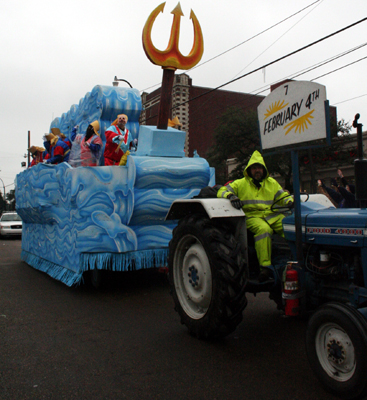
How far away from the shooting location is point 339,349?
264cm

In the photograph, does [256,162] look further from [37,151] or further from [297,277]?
[37,151]

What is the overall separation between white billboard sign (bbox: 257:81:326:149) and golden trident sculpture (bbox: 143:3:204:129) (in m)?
2.92

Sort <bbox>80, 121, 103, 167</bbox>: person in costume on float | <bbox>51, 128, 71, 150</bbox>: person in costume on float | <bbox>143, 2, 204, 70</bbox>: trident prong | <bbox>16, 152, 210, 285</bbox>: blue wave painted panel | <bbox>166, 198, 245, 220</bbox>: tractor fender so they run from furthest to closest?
<bbox>51, 128, 71, 150</bbox>: person in costume on float < <bbox>80, 121, 103, 167</bbox>: person in costume on float < <bbox>143, 2, 204, 70</bbox>: trident prong < <bbox>16, 152, 210, 285</bbox>: blue wave painted panel < <bbox>166, 198, 245, 220</bbox>: tractor fender

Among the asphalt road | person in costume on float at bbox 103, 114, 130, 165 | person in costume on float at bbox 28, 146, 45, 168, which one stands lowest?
the asphalt road

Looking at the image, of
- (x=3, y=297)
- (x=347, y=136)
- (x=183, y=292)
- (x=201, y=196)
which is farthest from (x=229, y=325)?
(x=347, y=136)

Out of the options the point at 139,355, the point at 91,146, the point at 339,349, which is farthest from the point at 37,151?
the point at 339,349

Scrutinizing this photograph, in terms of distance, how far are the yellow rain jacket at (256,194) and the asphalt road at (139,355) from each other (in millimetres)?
1177

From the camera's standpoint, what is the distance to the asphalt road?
2848 millimetres

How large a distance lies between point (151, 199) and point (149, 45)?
7.34ft

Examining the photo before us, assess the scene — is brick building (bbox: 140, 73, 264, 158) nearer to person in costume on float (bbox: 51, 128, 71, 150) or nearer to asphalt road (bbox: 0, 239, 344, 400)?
person in costume on float (bbox: 51, 128, 71, 150)

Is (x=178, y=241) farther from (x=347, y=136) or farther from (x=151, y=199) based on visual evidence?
(x=347, y=136)

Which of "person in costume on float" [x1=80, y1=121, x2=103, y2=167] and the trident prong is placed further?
"person in costume on float" [x1=80, y1=121, x2=103, y2=167]

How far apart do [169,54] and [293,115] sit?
346 cm

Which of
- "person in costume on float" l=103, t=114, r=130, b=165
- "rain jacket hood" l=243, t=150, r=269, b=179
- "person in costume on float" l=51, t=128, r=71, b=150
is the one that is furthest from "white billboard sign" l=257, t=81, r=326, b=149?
"person in costume on float" l=51, t=128, r=71, b=150
